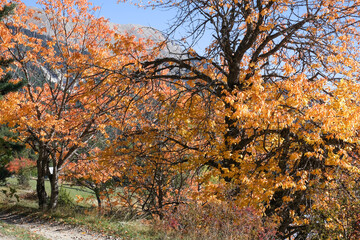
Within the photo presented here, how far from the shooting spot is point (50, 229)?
10094 millimetres

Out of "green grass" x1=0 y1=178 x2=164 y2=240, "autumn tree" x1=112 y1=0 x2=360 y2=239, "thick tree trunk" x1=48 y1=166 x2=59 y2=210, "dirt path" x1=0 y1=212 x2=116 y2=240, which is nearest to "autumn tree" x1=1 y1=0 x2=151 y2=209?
"thick tree trunk" x1=48 y1=166 x2=59 y2=210

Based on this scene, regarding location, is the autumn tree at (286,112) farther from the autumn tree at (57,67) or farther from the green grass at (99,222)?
the autumn tree at (57,67)

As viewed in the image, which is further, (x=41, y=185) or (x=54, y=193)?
(x=41, y=185)

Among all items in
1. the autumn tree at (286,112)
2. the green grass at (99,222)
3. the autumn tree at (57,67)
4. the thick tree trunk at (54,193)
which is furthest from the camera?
the thick tree trunk at (54,193)

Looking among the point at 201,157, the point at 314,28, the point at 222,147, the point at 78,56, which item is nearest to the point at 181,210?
the point at 201,157

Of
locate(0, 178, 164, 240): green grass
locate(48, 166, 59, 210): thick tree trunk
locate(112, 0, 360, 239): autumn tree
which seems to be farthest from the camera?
locate(48, 166, 59, 210): thick tree trunk

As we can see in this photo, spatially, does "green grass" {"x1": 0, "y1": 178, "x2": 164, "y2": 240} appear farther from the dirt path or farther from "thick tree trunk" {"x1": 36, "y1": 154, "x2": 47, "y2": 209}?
"thick tree trunk" {"x1": 36, "y1": 154, "x2": 47, "y2": 209}

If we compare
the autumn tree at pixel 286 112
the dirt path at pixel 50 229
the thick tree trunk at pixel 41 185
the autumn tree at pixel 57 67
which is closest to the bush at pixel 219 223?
the autumn tree at pixel 286 112

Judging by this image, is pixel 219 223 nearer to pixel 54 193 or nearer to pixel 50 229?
pixel 50 229

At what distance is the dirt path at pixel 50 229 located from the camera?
9.13 m

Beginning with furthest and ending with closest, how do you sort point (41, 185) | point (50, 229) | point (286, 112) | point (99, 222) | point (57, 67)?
point (41, 185)
point (57, 67)
point (99, 222)
point (50, 229)
point (286, 112)

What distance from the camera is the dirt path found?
360 inches

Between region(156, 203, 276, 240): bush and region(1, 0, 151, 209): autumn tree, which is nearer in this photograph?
region(156, 203, 276, 240): bush

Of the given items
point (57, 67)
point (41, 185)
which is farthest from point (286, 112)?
point (41, 185)
